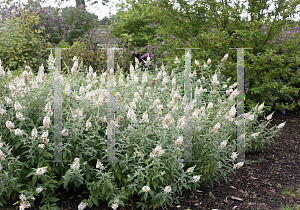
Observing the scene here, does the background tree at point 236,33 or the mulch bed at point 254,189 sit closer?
the mulch bed at point 254,189

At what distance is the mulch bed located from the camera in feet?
10.0

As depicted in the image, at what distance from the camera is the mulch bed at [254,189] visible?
10.0ft

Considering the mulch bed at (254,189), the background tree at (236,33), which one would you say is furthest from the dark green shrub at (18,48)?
the mulch bed at (254,189)

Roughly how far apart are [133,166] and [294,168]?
2495 mm

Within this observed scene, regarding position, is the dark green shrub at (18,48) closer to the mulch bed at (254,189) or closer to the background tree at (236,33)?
the background tree at (236,33)

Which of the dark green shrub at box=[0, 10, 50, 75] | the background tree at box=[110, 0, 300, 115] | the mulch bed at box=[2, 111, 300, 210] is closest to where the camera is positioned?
the mulch bed at box=[2, 111, 300, 210]

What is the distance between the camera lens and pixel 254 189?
3457 mm

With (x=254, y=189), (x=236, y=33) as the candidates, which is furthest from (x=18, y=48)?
(x=254, y=189)

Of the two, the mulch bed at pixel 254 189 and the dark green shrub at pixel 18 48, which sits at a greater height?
the dark green shrub at pixel 18 48

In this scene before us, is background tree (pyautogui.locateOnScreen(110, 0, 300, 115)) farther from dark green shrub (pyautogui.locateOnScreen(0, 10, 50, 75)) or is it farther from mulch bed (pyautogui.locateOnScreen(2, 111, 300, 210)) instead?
dark green shrub (pyautogui.locateOnScreen(0, 10, 50, 75))

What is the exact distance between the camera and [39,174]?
2.60 m

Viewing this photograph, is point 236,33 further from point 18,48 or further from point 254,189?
point 18,48

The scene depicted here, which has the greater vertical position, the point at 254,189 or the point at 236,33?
the point at 236,33

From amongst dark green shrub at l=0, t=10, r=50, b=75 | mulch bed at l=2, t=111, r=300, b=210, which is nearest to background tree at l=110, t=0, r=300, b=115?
mulch bed at l=2, t=111, r=300, b=210
